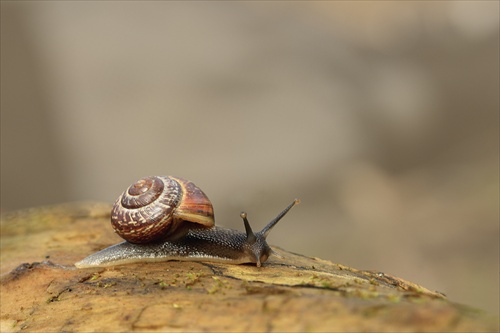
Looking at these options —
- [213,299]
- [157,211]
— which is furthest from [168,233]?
[213,299]

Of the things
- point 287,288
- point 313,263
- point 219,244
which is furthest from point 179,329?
point 313,263

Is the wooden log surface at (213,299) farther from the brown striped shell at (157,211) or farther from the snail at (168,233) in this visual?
the brown striped shell at (157,211)

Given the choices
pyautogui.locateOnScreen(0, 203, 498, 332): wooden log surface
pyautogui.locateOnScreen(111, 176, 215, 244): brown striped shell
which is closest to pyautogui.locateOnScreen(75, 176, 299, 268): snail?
pyautogui.locateOnScreen(111, 176, 215, 244): brown striped shell

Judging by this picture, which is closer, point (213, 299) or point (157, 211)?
point (213, 299)

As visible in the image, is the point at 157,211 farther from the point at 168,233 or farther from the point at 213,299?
the point at 213,299

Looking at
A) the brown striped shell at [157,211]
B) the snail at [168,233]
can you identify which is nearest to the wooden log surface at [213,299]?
the snail at [168,233]

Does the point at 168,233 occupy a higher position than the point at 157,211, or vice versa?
the point at 157,211

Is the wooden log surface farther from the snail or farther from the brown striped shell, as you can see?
the brown striped shell

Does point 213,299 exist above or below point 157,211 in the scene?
below
